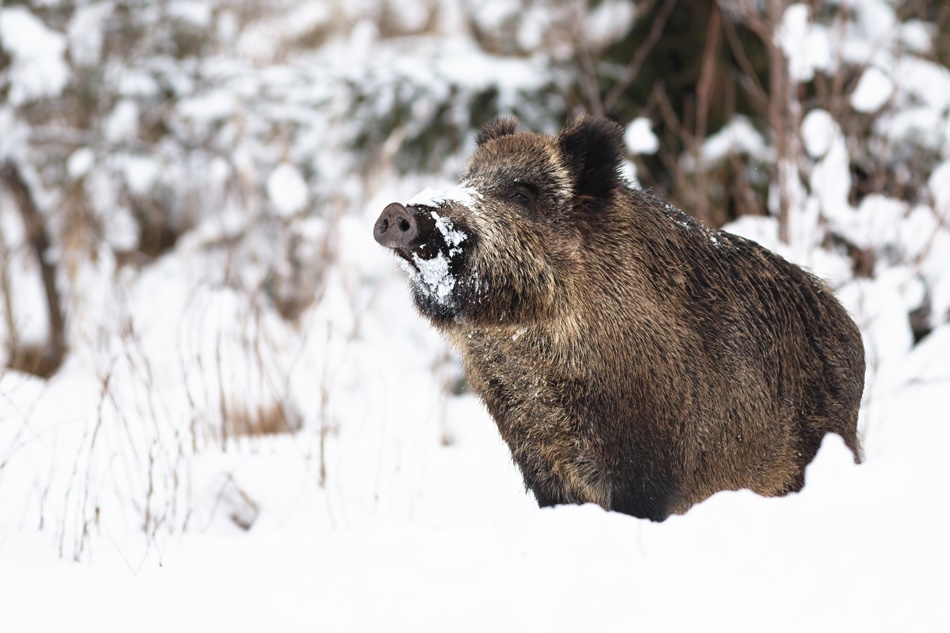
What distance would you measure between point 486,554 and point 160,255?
29.2 feet

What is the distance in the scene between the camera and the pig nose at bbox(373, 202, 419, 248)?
2.90 m

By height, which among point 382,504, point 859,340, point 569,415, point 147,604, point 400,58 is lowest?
point 382,504

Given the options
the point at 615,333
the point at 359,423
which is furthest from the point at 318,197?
the point at 615,333

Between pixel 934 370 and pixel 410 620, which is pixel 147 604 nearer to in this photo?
pixel 410 620

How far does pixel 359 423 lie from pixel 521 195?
2.77 meters

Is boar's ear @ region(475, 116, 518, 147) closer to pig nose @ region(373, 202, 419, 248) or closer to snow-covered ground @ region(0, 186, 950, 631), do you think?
pig nose @ region(373, 202, 419, 248)

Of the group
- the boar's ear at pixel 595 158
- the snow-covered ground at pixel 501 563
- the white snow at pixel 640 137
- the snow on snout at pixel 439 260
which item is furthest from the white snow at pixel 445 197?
the white snow at pixel 640 137

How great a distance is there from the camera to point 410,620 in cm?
253

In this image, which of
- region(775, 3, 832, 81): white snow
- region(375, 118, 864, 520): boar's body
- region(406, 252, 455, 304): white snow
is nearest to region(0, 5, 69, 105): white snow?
region(375, 118, 864, 520): boar's body

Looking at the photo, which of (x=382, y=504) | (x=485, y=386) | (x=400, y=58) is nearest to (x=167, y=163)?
(x=400, y=58)

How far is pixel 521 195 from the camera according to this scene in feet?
11.2

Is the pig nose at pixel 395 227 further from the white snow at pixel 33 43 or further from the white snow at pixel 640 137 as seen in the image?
the white snow at pixel 33 43

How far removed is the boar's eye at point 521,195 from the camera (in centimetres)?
341

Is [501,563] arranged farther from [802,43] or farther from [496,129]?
[802,43]
